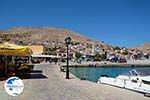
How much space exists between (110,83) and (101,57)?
117306mm

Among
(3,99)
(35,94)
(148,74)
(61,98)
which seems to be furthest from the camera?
(148,74)

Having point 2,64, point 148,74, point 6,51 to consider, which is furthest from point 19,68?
point 148,74

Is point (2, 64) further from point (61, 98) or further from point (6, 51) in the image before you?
point (61, 98)

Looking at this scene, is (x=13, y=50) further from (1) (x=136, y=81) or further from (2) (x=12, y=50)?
(1) (x=136, y=81)

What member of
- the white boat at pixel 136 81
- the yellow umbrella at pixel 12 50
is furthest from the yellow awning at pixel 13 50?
the white boat at pixel 136 81

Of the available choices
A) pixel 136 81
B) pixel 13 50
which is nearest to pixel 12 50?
pixel 13 50

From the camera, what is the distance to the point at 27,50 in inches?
966

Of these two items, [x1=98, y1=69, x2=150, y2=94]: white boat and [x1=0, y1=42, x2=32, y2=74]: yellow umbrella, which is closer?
[x1=0, y1=42, x2=32, y2=74]: yellow umbrella

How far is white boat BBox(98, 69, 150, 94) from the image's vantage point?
23859mm

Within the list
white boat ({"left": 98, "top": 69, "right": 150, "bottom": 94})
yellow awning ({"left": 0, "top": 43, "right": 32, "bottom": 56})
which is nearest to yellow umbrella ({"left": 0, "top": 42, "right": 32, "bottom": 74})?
yellow awning ({"left": 0, "top": 43, "right": 32, "bottom": 56})

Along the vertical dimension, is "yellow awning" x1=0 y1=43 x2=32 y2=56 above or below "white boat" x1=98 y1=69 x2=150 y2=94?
above

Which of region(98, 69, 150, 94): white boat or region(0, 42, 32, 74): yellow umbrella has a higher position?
region(0, 42, 32, 74): yellow umbrella

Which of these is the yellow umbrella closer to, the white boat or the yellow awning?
the yellow awning

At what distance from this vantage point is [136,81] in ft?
82.4
